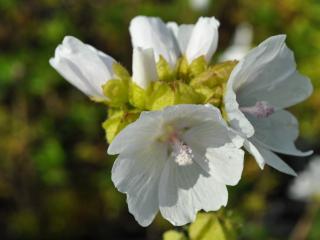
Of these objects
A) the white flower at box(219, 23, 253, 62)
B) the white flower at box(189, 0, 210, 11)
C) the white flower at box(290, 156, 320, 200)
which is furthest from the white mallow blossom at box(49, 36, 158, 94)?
the white flower at box(189, 0, 210, 11)

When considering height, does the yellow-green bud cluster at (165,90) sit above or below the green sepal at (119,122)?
above

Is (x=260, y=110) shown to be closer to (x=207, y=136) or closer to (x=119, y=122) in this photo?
(x=207, y=136)

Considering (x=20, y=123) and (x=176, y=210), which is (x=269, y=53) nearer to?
(x=176, y=210)

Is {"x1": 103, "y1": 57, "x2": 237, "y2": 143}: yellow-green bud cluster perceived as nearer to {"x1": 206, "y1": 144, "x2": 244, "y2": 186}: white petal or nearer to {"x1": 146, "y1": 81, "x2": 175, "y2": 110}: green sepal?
{"x1": 146, "y1": 81, "x2": 175, "y2": 110}: green sepal

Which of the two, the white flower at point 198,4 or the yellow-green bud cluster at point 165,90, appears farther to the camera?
the white flower at point 198,4

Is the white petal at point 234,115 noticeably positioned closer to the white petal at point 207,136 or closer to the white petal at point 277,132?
the white petal at point 207,136

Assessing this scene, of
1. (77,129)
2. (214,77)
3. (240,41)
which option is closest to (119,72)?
(214,77)

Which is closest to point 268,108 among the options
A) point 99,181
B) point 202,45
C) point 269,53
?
point 269,53

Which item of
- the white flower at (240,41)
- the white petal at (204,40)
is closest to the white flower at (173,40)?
the white petal at (204,40)
